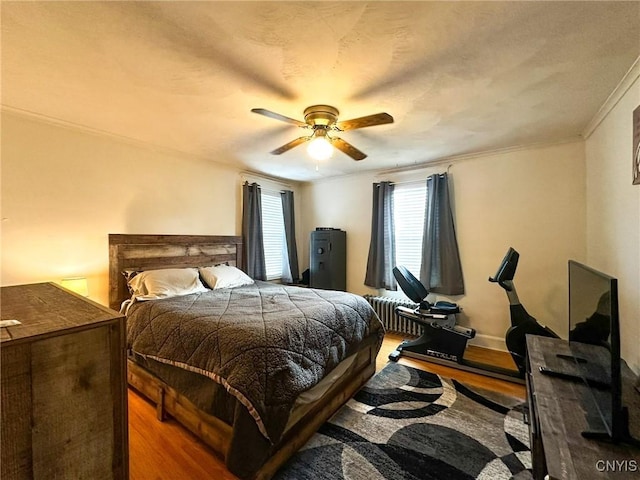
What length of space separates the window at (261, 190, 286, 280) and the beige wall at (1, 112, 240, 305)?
125 cm

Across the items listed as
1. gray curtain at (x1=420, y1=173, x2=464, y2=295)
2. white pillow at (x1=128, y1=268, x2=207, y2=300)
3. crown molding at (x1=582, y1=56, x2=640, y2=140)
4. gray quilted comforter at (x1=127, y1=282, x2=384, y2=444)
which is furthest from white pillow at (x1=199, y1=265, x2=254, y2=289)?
crown molding at (x1=582, y1=56, x2=640, y2=140)

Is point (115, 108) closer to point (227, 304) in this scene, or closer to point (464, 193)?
point (227, 304)

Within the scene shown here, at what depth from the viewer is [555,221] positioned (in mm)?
3133

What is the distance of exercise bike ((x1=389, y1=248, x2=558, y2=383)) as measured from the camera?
8.82 feet

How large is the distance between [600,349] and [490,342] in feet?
8.12

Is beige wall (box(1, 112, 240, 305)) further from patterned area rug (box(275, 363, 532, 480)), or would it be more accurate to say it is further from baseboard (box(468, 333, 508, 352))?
baseboard (box(468, 333, 508, 352))

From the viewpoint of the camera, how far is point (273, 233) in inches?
192

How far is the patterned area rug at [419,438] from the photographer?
66.6 inches

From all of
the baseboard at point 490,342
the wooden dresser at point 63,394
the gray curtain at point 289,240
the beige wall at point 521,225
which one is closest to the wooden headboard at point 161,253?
the gray curtain at point 289,240

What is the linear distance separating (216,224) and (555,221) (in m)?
4.17

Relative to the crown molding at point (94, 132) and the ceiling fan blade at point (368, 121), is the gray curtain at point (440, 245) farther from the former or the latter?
the crown molding at point (94, 132)

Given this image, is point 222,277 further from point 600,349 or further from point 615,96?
point 615,96

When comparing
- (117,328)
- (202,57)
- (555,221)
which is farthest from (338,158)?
(117,328)

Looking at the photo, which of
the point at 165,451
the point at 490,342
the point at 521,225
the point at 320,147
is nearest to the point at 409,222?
the point at 521,225
